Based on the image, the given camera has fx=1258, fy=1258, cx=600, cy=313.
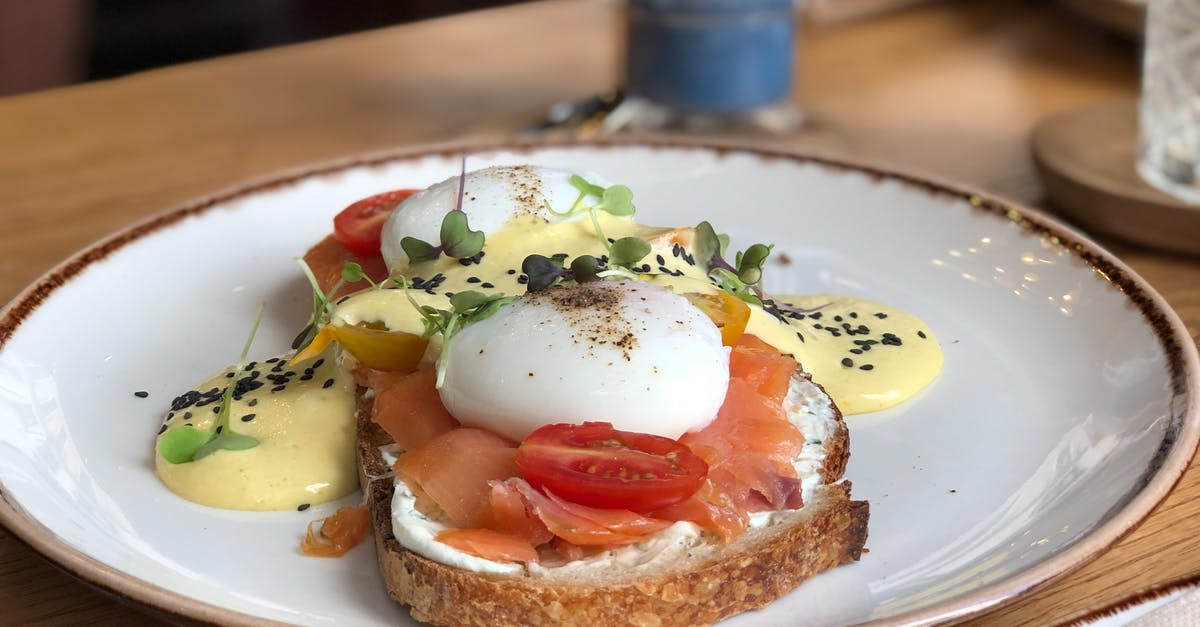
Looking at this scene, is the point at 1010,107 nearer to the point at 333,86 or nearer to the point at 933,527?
the point at 333,86

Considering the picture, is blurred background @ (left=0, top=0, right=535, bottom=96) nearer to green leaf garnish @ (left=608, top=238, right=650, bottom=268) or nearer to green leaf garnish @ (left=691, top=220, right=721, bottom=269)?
green leaf garnish @ (left=691, top=220, right=721, bottom=269)

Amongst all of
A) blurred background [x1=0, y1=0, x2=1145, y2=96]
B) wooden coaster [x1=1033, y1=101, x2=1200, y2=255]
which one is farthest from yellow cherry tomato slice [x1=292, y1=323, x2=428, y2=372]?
A: blurred background [x1=0, y1=0, x2=1145, y2=96]

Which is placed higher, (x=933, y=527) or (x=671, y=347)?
(x=671, y=347)

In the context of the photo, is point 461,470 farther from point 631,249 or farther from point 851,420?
point 851,420

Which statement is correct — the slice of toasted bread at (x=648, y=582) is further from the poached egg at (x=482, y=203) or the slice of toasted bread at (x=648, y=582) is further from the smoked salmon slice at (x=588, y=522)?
the poached egg at (x=482, y=203)

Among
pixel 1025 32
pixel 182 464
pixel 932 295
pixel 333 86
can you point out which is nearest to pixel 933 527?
pixel 932 295

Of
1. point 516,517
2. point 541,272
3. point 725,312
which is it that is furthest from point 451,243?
point 516,517
